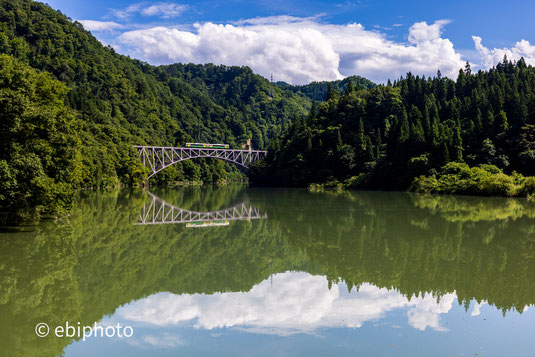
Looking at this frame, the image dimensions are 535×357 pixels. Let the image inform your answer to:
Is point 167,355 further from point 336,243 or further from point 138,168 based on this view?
point 138,168

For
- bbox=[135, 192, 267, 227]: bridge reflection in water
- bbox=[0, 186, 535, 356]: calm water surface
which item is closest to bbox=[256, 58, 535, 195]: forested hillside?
bbox=[135, 192, 267, 227]: bridge reflection in water

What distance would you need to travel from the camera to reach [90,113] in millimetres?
74312

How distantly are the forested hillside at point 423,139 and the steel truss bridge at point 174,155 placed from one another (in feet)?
29.9

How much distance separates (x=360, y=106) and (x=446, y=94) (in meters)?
14.5

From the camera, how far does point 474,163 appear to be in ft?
168

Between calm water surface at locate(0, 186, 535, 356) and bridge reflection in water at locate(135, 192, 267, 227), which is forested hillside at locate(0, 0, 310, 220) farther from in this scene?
bridge reflection in water at locate(135, 192, 267, 227)

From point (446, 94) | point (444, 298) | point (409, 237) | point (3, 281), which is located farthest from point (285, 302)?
point (446, 94)

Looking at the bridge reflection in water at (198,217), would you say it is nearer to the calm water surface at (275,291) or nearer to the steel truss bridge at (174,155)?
the calm water surface at (275,291)

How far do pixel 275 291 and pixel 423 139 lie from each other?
50.2m

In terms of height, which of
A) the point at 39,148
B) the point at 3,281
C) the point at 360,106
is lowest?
the point at 3,281

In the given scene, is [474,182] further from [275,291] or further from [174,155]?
[174,155]

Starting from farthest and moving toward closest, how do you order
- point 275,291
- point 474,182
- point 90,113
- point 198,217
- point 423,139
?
point 90,113
point 423,139
point 474,182
point 198,217
point 275,291

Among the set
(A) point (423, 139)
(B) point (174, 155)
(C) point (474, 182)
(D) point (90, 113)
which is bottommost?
(C) point (474, 182)

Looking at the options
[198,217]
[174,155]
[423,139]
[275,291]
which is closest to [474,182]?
[423,139]
